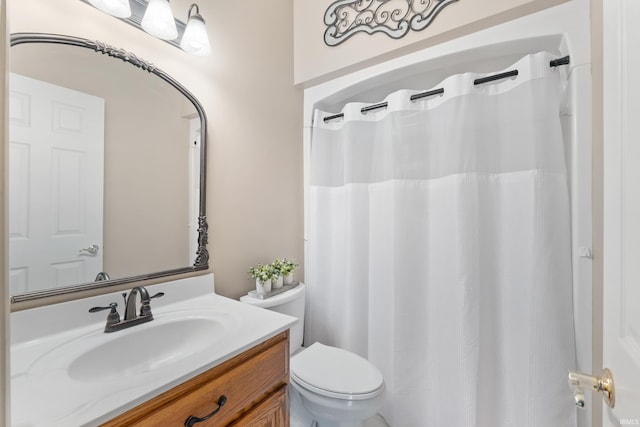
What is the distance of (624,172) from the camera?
454 mm

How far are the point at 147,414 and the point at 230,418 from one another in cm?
27

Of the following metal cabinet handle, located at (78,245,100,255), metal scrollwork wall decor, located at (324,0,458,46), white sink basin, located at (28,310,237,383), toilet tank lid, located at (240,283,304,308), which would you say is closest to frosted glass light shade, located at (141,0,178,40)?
metal cabinet handle, located at (78,245,100,255)

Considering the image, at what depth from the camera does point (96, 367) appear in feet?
2.82

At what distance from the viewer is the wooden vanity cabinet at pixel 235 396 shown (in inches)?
26.2

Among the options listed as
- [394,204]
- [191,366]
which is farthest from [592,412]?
[191,366]

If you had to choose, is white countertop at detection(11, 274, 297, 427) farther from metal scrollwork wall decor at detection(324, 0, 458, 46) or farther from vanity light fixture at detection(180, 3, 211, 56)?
metal scrollwork wall decor at detection(324, 0, 458, 46)

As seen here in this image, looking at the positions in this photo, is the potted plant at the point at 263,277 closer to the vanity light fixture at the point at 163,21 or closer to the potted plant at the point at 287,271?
the potted plant at the point at 287,271

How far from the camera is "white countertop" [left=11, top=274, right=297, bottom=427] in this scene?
23.0 inches

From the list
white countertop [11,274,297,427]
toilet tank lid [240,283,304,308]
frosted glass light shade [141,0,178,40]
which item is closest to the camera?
white countertop [11,274,297,427]

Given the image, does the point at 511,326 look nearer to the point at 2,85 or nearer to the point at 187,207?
the point at 187,207

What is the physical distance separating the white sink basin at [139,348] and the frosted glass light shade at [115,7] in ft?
3.79

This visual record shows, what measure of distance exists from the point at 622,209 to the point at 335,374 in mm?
1215

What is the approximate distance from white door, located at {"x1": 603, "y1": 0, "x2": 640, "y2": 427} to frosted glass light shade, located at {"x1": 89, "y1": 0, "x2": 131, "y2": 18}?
1421 millimetres

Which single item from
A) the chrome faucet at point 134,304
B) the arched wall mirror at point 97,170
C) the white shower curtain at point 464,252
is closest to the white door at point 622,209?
the white shower curtain at point 464,252
